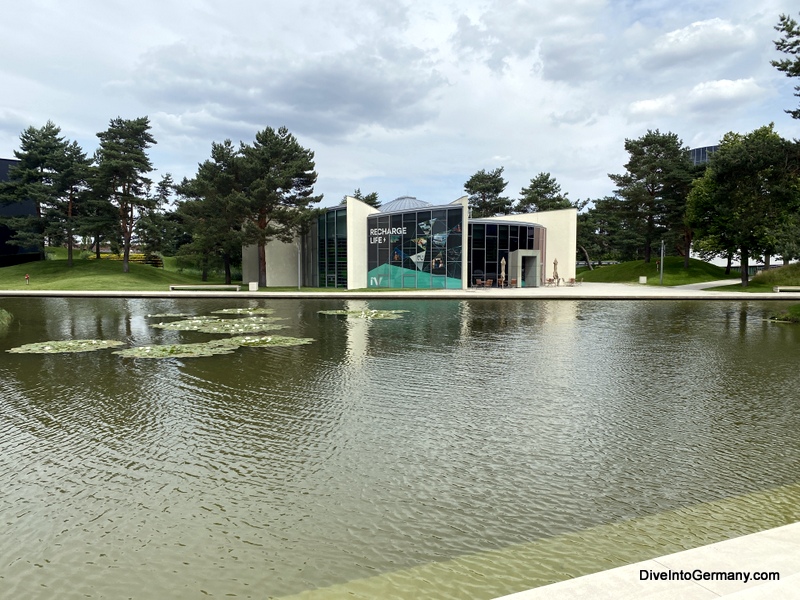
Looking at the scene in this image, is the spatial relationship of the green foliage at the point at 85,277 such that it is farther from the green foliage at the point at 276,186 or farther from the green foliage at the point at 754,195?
the green foliage at the point at 754,195

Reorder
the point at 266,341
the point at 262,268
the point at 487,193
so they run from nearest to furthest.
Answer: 1. the point at 266,341
2. the point at 262,268
3. the point at 487,193

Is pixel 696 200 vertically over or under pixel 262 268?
over

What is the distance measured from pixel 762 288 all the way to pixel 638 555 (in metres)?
48.4

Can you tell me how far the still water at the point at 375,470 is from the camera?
3.98 m

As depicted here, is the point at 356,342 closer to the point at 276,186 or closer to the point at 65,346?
the point at 65,346

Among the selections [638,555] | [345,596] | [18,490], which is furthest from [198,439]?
[638,555]

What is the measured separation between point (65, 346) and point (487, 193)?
240ft

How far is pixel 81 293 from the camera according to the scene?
121 feet

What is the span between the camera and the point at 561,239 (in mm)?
54844

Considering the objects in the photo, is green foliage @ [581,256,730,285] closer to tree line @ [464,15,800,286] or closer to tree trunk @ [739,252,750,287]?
tree line @ [464,15,800,286]

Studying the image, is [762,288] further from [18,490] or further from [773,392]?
[18,490]

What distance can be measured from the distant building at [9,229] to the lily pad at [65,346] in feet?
178

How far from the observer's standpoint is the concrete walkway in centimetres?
298

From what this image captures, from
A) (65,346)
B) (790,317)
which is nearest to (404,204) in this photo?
(790,317)
